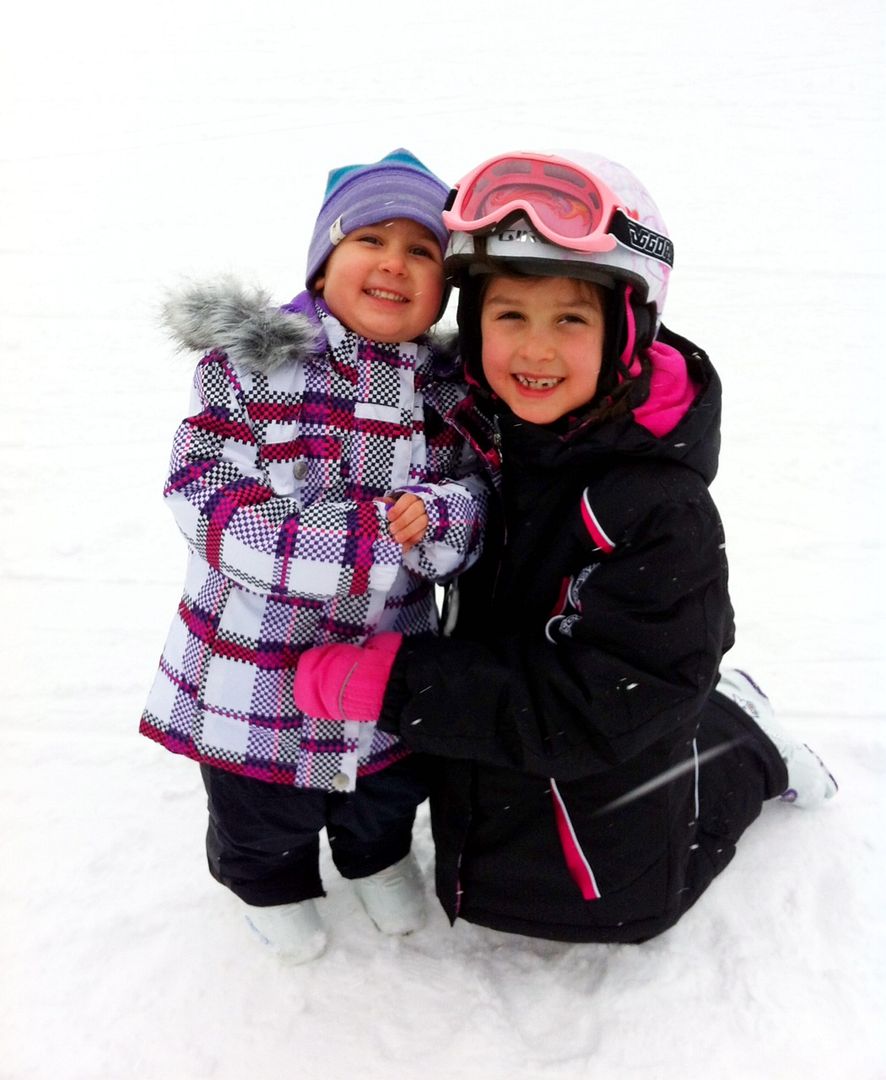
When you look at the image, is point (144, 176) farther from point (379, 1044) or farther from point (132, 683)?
point (379, 1044)

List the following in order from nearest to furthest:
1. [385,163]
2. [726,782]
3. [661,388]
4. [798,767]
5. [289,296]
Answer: [661,388]
[385,163]
[726,782]
[798,767]
[289,296]

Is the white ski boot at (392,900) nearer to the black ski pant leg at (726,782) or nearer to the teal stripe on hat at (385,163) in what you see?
the black ski pant leg at (726,782)

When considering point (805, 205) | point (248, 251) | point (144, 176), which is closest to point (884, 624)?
point (805, 205)

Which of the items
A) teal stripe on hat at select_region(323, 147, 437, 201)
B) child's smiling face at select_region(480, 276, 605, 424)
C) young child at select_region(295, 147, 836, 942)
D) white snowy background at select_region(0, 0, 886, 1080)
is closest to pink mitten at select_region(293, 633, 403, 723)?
young child at select_region(295, 147, 836, 942)

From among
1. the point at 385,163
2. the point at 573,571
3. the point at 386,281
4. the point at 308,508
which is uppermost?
the point at 385,163

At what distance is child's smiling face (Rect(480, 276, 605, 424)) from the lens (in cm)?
172

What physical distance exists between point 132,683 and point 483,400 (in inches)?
65.2

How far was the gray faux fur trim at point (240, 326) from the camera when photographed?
1.73m

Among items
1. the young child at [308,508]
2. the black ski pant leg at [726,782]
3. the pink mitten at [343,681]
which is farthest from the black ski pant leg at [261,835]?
the black ski pant leg at [726,782]

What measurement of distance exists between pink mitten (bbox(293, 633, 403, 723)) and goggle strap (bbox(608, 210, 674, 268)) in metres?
0.87

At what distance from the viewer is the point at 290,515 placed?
172 cm

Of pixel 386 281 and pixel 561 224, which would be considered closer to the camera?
pixel 561 224

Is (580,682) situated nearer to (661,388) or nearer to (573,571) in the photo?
(573,571)

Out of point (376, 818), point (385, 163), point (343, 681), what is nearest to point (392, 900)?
point (376, 818)
